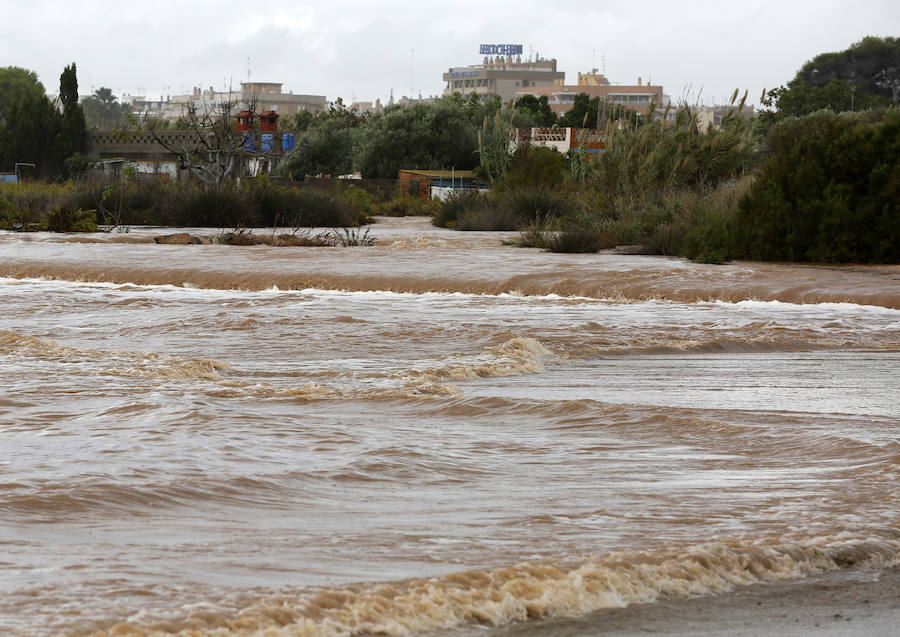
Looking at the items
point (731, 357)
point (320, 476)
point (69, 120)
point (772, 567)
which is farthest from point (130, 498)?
point (69, 120)

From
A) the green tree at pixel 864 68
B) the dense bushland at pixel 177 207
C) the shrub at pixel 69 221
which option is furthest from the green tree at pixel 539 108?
the shrub at pixel 69 221

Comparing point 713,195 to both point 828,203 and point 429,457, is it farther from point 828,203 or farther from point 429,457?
point 429,457

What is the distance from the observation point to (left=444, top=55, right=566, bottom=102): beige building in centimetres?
17600

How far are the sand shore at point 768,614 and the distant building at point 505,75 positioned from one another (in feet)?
558

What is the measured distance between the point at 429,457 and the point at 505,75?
17615 cm

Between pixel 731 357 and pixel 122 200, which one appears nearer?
pixel 731 357

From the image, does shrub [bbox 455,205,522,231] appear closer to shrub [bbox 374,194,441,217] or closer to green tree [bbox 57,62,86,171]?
shrub [bbox 374,194,441,217]

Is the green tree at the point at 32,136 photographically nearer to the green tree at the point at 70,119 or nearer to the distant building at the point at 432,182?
the green tree at the point at 70,119

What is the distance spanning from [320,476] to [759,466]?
2020mm

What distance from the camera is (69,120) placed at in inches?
2461

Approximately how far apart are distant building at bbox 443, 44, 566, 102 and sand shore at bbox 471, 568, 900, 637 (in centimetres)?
17013

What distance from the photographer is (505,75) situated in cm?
17738

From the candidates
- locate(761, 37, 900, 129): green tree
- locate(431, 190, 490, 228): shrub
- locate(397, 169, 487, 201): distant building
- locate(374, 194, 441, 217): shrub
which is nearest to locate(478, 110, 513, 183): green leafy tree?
locate(374, 194, 441, 217): shrub

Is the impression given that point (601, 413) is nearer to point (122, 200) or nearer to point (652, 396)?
point (652, 396)
